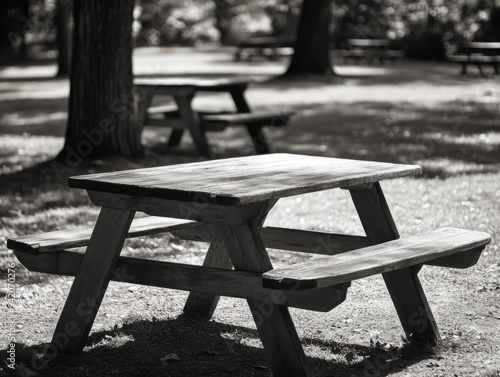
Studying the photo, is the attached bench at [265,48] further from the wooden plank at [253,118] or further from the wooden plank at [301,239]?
the wooden plank at [301,239]

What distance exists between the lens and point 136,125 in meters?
9.79

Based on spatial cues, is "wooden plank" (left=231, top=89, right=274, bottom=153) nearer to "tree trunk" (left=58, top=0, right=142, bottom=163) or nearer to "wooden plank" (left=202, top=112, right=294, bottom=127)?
"wooden plank" (left=202, top=112, right=294, bottom=127)

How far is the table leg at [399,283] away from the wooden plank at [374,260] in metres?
0.18

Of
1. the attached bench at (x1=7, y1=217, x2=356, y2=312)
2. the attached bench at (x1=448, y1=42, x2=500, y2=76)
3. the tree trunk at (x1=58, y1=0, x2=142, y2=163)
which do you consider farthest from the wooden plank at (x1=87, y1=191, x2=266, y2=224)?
the attached bench at (x1=448, y1=42, x2=500, y2=76)

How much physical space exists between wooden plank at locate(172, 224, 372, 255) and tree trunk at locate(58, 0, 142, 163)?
4.61 metres

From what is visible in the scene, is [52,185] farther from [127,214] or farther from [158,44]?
[158,44]

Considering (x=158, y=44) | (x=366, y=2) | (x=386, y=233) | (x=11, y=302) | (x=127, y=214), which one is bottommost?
(x=158, y=44)

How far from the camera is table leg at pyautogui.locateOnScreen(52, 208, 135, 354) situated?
4090 millimetres

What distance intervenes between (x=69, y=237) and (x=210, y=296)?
90cm

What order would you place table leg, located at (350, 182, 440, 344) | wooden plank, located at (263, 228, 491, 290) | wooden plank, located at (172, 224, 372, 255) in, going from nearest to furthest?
wooden plank, located at (263, 228, 491, 290) → table leg, located at (350, 182, 440, 344) → wooden plank, located at (172, 224, 372, 255)

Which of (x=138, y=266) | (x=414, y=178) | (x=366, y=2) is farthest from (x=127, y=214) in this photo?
(x=366, y=2)

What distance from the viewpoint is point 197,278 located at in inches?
157

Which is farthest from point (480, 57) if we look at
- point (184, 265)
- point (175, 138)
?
point (184, 265)

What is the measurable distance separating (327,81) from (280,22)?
90.2ft
